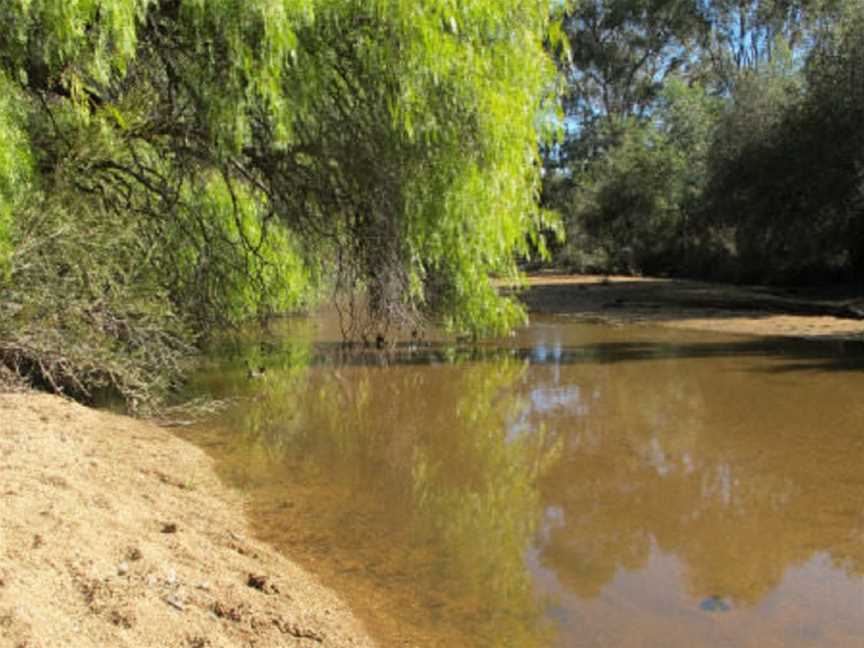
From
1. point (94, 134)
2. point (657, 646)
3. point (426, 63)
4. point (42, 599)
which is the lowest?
point (657, 646)

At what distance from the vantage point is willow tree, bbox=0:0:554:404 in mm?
7336

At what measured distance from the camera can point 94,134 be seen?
8117 millimetres

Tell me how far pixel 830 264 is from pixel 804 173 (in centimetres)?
432

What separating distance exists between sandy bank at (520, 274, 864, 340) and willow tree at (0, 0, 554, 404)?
1083cm

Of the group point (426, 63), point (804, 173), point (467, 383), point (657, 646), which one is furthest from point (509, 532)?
point (804, 173)

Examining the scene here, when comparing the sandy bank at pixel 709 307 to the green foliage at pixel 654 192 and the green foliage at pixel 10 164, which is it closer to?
the green foliage at pixel 654 192

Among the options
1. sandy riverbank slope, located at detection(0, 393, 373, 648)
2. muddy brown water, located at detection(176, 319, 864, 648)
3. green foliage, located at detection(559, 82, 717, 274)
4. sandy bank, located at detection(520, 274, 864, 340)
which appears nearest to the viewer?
sandy riverbank slope, located at detection(0, 393, 373, 648)

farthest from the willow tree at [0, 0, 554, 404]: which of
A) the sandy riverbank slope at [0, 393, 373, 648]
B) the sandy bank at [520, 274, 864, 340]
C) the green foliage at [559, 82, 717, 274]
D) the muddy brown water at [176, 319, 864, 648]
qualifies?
the green foliage at [559, 82, 717, 274]

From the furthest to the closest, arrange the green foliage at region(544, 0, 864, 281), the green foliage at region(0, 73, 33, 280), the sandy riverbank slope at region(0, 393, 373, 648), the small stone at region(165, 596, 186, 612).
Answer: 1. the green foliage at region(544, 0, 864, 281)
2. the green foliage at region(0, 73, 33, 280)
3. the small stone at region(165, 596, 186, 612)
4. the sandy riverbank slope at region(0, 393, 373, 648)

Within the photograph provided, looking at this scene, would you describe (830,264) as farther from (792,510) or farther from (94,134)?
(94,134)

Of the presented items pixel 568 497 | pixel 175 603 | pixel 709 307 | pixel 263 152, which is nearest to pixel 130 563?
pixel 175 603

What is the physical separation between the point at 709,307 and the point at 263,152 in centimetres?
1678

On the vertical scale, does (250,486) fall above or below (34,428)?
below

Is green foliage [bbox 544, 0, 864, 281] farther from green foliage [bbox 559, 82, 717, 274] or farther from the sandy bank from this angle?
the sandy bank
